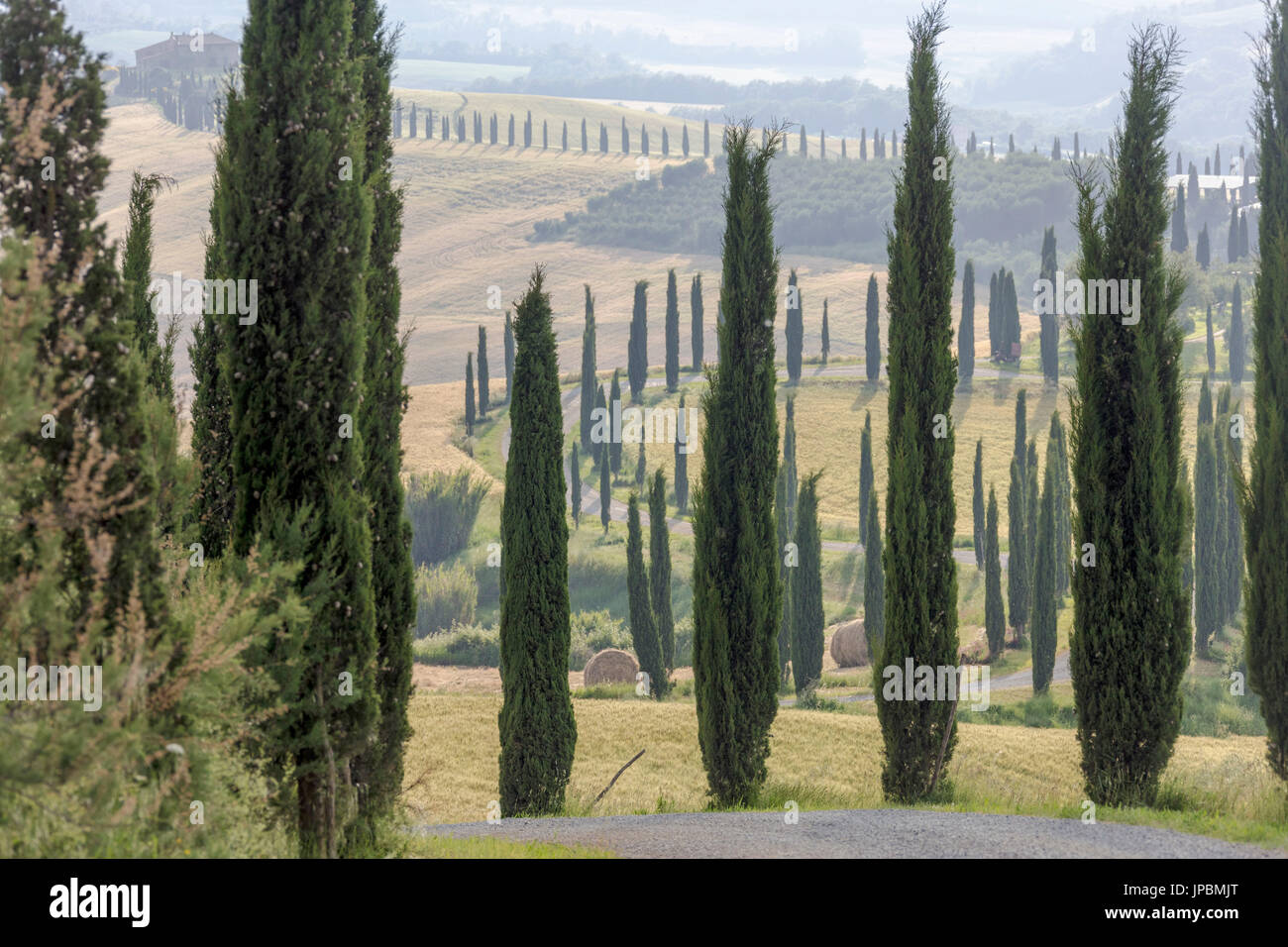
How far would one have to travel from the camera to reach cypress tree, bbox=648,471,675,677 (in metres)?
41.0

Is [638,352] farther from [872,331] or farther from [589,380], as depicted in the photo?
[872,331]

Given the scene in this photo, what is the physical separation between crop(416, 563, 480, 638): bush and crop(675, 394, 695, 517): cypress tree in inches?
568

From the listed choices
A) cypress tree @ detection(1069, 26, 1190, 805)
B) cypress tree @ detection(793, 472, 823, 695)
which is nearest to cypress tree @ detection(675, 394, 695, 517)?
cypress tree @ detection(793, 472, 823, 695)

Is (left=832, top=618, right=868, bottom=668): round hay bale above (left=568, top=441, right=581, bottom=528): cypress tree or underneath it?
underneath

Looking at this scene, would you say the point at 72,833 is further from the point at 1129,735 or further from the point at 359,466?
the point at 1129,735

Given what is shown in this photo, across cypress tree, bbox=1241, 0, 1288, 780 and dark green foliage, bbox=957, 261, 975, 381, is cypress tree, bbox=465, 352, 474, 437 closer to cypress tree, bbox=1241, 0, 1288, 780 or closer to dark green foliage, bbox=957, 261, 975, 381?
dark green foliage, bbox=957, 261, 975, 381

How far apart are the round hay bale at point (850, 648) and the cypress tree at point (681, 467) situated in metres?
21.3

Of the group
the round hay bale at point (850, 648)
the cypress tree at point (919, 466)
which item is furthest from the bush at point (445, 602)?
the cypress tree at point (919, 466)

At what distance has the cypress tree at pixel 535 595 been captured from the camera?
1912 cm

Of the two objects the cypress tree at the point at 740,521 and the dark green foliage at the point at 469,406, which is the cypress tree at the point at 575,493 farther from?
the cypress tree at the point at 740,521

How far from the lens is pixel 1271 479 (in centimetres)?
1620

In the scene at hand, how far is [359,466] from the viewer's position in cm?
1111

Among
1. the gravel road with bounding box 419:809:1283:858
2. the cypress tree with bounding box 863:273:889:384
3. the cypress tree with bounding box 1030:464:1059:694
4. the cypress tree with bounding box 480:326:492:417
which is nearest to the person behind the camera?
the gravel road with bounding box 419:809:1283:858

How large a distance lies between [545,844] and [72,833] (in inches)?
208
